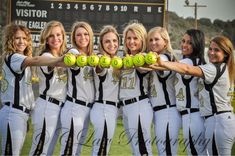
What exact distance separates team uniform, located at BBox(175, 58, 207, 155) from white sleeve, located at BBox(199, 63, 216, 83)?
1.18 ft

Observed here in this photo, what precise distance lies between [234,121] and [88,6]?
25.4 feet

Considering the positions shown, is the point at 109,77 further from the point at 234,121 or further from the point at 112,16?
the point at 112,16

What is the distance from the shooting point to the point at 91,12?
11750 millimetres

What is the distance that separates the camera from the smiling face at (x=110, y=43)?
5.15m

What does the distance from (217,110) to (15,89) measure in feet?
6.86

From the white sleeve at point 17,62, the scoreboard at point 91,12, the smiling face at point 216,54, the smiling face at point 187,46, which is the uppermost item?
the scoreboard at point 91,12

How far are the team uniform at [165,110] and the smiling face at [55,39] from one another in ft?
3.59

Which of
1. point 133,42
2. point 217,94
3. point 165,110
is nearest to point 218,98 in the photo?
point 217,94

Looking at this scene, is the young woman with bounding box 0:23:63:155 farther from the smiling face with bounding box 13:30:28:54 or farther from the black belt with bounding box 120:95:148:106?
the black belt with bounding box 120:95:148:106

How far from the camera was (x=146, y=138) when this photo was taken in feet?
16.3

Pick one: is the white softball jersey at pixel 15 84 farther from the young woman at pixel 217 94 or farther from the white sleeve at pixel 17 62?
the young woman at pixel 217 94

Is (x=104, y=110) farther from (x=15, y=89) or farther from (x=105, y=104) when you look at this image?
(x=15, y=89)

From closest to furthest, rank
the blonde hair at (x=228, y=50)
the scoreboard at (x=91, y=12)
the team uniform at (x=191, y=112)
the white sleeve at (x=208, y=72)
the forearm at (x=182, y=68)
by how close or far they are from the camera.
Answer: the forearm at (x=182, y=68), the white sleeve at (x=208, y=72), the blonde hair at (x=228, y=50), the team uniform at (x=191, y=112), the scoreboard at (x=91, y=12)

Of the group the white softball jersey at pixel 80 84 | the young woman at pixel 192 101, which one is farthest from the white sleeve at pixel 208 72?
the white softball jersey at pixel 80 84
